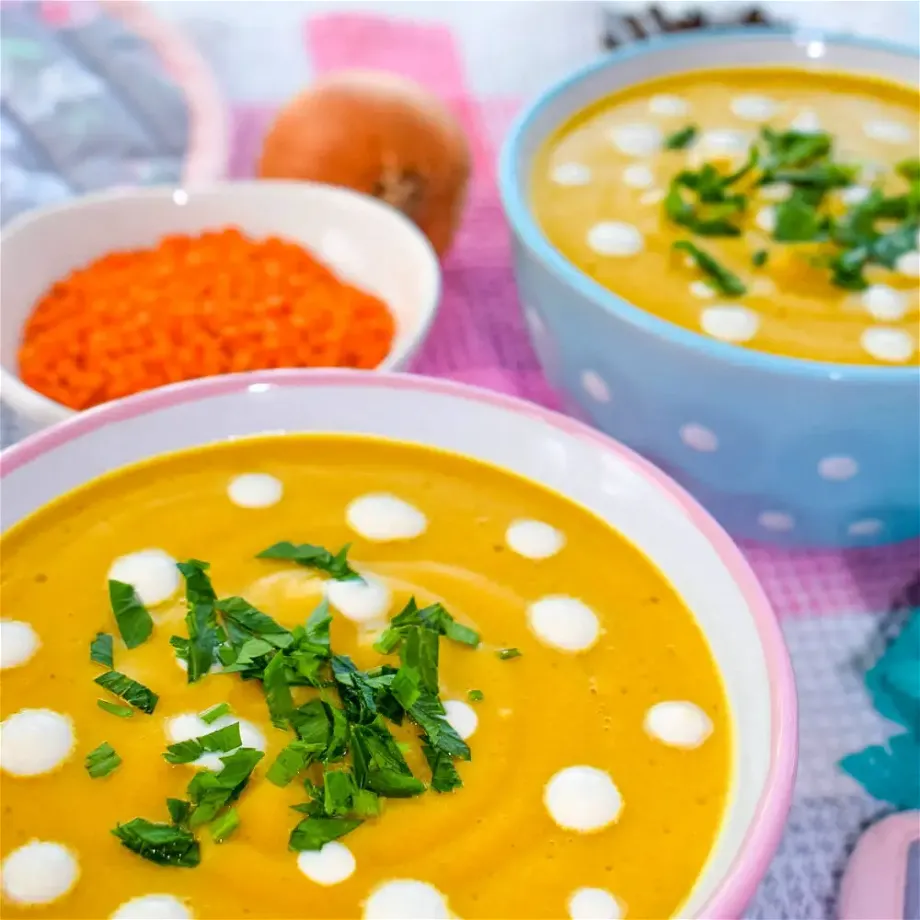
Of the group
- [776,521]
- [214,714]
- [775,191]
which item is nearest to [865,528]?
[776,521]

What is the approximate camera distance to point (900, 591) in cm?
111

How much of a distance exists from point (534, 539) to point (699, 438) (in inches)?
7.5

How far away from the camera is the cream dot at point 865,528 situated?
1.05m

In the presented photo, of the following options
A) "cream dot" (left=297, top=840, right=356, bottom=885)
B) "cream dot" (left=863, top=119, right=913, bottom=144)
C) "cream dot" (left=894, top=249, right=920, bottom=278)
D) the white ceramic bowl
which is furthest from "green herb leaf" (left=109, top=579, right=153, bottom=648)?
"cream dot" (left=863, top=119, right=913, bottom=144)

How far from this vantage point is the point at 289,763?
0.76m

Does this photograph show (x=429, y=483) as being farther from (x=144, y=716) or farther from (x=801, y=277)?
(x=801, y=277)

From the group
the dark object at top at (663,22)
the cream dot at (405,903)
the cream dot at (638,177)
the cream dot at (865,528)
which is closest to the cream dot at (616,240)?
the cream dot at (638,177)

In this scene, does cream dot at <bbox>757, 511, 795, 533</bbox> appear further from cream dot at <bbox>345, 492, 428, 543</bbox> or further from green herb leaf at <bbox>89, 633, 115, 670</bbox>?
green herb leaf at <bbox>89, 633, 115, 670</bbox>

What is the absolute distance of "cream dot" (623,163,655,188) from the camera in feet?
4.21

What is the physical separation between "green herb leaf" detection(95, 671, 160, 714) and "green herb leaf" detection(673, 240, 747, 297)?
65 centimetres

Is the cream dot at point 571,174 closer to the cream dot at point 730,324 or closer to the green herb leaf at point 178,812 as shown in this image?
the cream dot at point 730,324

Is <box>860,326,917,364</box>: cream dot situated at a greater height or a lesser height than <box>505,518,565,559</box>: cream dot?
greater

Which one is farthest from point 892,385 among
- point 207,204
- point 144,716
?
point 207,204

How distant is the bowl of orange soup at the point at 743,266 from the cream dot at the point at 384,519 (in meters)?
0.23
